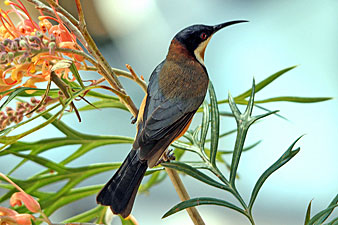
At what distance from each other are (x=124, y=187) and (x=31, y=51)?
0.14 meters

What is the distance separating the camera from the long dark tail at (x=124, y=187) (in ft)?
1.18

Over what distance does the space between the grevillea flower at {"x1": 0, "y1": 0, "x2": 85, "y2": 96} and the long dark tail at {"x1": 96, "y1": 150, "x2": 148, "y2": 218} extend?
10 centimetres

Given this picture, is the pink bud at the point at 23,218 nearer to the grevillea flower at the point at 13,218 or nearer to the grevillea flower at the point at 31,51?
the grevillea flower at the point at 13,218

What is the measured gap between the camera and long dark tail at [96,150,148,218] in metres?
0.36

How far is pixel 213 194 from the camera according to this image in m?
1.92

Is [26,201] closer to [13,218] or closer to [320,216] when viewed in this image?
[13,218]

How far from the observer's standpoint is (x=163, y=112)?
40 cm

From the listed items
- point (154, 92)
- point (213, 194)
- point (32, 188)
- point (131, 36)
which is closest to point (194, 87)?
point (154, 92)

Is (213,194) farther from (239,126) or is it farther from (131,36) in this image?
(239,126)

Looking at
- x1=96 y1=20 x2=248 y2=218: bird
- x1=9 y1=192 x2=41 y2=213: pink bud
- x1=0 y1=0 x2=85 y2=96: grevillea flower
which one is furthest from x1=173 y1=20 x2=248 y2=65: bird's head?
x1=9 y1=192 x2=41 y2=213: pink bud

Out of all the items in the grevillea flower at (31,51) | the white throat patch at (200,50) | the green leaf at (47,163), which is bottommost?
the green leaf at (47,163)

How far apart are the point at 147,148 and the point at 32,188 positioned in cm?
28

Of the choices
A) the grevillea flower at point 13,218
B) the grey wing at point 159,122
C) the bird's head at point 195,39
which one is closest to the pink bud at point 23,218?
the grevillea flower at point 13,218

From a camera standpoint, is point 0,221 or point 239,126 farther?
point 239,126
